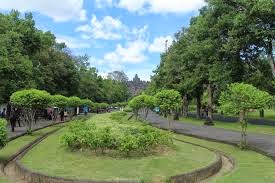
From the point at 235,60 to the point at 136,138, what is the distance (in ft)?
83.8

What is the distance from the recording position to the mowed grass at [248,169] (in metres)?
14.4

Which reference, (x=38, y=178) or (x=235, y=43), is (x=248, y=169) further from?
(x=235, y=43)

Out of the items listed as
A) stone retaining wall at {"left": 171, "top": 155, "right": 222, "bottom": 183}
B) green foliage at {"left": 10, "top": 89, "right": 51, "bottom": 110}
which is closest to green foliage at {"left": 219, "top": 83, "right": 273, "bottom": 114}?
stone retaining wall at {"left": 171, "top": 155, "right": 222, "bottom": 183}

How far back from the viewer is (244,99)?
898 inches

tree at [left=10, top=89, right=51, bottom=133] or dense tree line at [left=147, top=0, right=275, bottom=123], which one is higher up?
dense tree line at [left=147, top=0, right=275, bottom=123]

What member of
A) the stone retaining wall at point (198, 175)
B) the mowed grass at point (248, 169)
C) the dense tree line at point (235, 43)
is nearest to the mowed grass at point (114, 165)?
the stone retaining wall at point (198, 175)

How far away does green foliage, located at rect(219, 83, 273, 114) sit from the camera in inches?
886

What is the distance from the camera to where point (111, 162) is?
1584 cm

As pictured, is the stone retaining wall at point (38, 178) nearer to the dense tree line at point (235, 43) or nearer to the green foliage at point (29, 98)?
the green foliage at point (29, 98)

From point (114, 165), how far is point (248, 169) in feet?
15.0

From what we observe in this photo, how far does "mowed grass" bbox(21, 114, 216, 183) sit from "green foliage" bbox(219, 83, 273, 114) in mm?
4700

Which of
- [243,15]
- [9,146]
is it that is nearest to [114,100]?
[243,15]

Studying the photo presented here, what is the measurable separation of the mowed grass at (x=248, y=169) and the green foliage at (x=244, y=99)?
1967mm

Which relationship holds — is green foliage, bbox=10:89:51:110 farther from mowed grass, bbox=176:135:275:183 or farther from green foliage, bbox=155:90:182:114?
mowed grass, bbox=176:135:275:183
